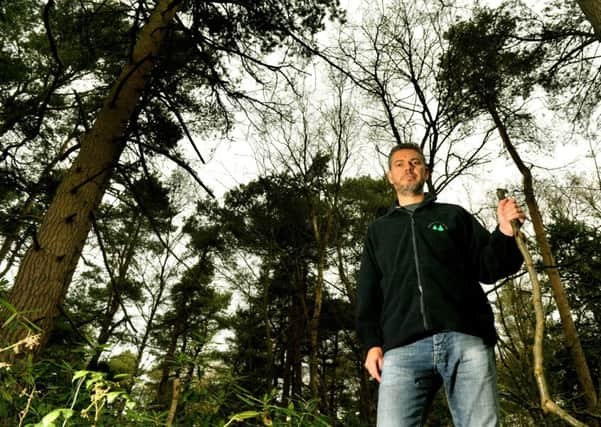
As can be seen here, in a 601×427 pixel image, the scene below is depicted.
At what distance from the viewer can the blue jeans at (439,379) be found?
4.53ft

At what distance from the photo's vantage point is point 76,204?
284cm

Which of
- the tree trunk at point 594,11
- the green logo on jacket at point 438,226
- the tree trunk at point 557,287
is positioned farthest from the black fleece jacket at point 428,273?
the tree trunk at point 557,287

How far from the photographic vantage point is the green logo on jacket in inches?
67.6

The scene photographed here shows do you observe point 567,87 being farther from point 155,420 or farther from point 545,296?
point 155,420

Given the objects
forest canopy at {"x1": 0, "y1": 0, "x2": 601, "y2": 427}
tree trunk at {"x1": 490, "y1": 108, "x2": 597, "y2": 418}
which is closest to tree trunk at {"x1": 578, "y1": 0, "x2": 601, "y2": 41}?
forest canopy at {"x1": 0, "y1": 0, "x2": 601, "y2": 427}

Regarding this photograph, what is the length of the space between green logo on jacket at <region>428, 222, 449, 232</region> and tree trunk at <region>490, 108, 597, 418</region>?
537 cm

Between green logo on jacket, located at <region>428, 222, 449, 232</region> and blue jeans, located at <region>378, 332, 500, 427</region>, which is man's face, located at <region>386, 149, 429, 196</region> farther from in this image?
blue jeans, located at <region>378, 332, 500, 427</region>

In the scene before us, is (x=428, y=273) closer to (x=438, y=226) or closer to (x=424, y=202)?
(x=438, y=226)

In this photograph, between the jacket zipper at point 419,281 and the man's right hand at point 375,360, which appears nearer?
the jacket zipper at point 419,281

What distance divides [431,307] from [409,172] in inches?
26.2

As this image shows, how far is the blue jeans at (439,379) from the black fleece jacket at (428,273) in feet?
0.14

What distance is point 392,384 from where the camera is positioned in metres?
1.49

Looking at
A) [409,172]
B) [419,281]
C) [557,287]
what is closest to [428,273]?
[419,281]

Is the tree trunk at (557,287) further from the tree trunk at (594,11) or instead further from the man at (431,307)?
the man at (431,307)
